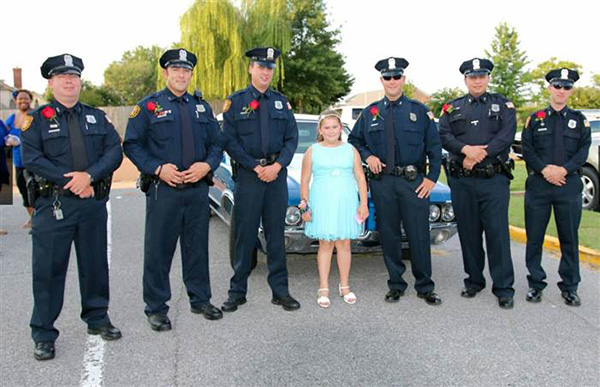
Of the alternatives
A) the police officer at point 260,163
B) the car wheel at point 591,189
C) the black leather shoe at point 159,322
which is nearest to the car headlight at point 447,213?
the police officer at point 260,163

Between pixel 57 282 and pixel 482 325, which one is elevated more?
pixel 57 282

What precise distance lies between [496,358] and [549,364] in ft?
1.03

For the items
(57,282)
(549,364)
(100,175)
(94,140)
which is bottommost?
(549,364)

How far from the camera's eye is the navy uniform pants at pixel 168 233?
3854mm

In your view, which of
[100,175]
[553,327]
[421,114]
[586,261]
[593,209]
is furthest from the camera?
[593,209]

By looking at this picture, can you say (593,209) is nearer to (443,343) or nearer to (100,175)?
(443,343)

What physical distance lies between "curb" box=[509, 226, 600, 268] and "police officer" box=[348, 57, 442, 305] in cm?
231

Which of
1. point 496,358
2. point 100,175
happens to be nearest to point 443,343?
point 496,358

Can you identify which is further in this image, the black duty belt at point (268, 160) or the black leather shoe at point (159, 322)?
the black duty belt at point (268, 160)

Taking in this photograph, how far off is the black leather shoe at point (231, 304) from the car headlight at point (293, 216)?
2.52 ft

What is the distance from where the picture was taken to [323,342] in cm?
360

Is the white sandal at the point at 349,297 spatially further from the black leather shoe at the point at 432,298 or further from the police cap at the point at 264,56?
the police cap at the point at 264,56

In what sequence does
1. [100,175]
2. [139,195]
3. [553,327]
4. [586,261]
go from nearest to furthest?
1. [100,175]
2. [553,327]
3. [586,261]
4. [139,195]

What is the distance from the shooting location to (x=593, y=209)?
26.9 feet
